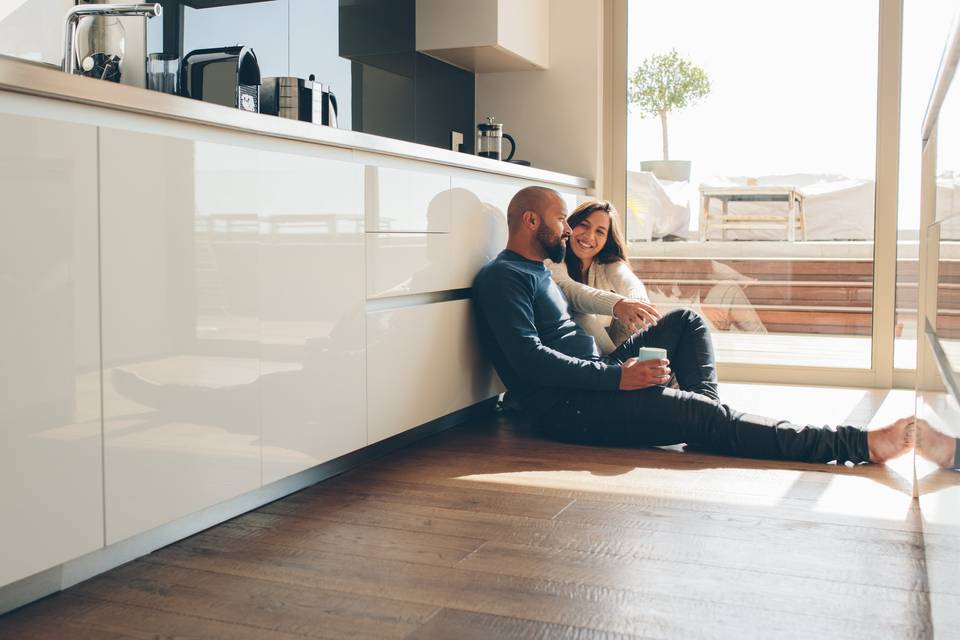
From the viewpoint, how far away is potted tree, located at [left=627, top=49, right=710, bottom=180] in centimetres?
469

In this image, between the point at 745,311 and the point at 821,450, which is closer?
the point at 821,450

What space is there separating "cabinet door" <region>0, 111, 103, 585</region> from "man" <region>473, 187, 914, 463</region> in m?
1.64

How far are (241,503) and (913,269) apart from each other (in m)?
3.14

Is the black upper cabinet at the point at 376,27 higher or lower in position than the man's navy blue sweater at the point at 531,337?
higher

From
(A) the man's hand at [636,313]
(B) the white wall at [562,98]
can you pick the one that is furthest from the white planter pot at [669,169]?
(A) the man's hand at [636,313]

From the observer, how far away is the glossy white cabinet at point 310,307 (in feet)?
7.46

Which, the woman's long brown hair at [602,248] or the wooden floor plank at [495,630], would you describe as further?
the woman's long brown hair at [602,248]

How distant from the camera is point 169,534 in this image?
83.8 inches

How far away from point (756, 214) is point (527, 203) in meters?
1.59

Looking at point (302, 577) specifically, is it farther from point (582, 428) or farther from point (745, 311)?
point (745, 311)

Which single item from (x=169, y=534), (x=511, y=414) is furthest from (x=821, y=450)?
(x=169, y=534)

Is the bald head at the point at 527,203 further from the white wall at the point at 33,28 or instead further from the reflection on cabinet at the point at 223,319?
the white wall at the point at 33,28

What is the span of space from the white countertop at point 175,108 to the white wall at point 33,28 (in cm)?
15

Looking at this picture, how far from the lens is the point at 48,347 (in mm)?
1660
